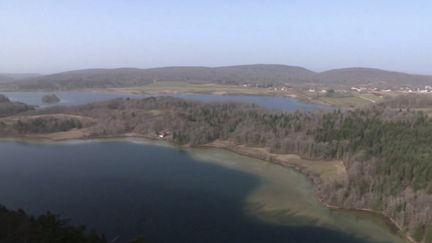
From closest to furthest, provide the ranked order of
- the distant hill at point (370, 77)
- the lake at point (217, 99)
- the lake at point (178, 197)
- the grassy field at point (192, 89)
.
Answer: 1. the lake at point (178, 197)
2. the lake at point (217, 99)
3. the grassy field at point (192, 89)
4. the distant hill at point (370, 77)

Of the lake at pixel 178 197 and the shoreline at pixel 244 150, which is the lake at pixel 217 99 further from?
the lake at pixel 178 197

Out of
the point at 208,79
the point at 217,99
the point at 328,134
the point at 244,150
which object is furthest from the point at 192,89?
the point at 328,134

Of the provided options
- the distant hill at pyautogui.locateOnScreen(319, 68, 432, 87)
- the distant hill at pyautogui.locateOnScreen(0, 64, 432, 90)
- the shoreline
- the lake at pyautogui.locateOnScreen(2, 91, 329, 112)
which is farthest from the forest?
the distant hill at pyautogui.locateOnScreen(319, 68, 432, 87)

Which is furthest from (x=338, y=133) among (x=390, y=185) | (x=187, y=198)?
(x=187, y=198)

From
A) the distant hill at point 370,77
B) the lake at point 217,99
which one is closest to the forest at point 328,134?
the lake at point 217,99

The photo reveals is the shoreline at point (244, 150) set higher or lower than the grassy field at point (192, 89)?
lower
